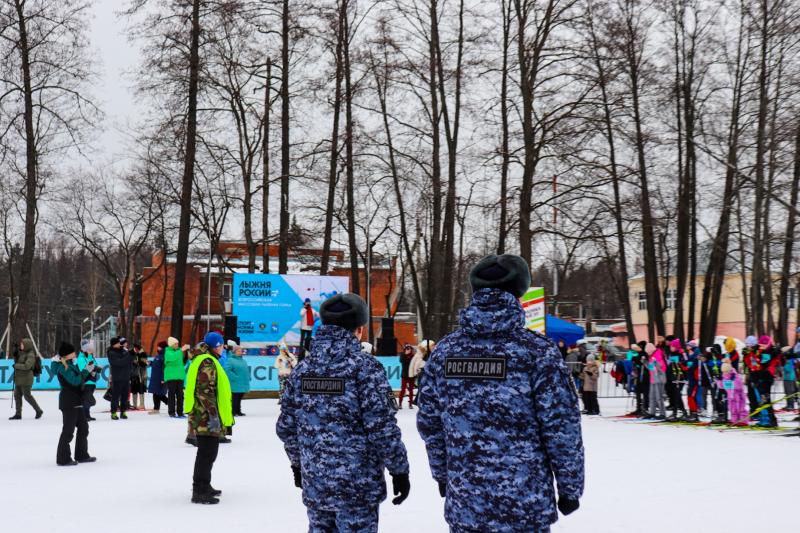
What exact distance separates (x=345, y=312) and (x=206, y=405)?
4.71 meters

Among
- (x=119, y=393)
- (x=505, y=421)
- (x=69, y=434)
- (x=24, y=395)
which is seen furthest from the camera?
(x=119, y=393)

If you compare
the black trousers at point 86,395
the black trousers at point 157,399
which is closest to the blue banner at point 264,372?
the black trousers at point 157,399

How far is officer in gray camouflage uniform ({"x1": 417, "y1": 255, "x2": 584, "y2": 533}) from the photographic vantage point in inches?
155

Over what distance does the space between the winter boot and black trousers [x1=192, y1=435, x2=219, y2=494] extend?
3cm

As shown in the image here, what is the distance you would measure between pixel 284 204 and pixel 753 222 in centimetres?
1459

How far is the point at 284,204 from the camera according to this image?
2994 centimetres

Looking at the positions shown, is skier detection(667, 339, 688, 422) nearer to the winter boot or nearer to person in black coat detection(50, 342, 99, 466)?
person in black coat detection(50, 342, 99, 466)

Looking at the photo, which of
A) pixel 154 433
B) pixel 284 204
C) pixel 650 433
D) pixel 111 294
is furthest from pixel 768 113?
pixel 111 294

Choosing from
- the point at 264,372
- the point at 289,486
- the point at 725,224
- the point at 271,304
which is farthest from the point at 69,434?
the point at 725,224

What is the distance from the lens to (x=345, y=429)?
5129 millimetres

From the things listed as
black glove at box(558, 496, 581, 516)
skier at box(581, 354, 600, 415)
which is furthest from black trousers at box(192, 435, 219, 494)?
skier at box(581, 354, 600, 415)

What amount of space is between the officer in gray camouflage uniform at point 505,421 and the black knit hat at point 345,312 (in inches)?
46.7

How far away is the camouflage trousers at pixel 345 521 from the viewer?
16.5 feet

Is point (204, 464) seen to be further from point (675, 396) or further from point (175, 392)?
point (675, 396)
